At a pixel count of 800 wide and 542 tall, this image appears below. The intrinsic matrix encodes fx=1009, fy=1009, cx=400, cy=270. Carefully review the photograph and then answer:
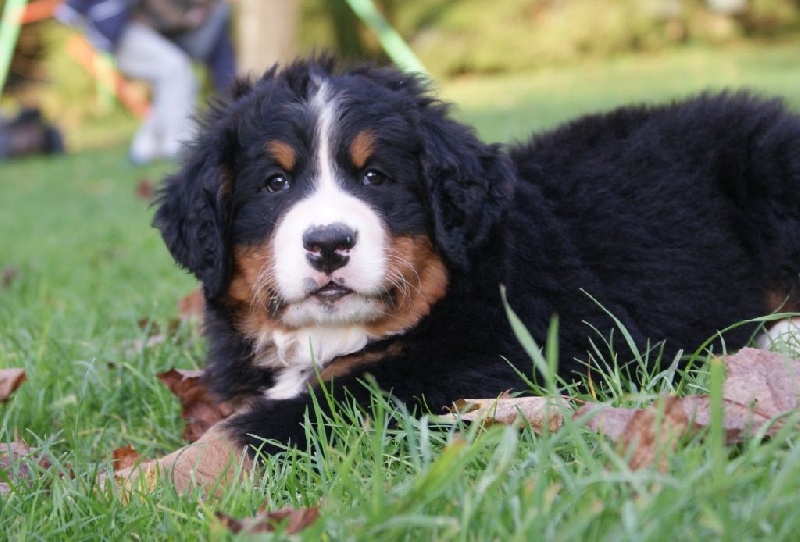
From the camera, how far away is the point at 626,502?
1.62 m

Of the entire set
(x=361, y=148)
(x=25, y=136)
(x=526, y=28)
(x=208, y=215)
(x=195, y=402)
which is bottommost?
(x=195, y=402)

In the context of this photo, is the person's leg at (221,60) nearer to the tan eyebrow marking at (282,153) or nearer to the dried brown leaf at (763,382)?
the tan eyebrow marking at (282,153)

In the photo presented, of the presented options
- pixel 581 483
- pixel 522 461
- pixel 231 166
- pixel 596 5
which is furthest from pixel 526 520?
pixel 596 5

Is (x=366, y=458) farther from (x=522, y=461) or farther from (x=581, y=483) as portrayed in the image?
(x=581, y=483)

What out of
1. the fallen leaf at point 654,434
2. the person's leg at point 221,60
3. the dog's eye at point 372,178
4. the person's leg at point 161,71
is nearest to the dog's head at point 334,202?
the dog's eye at point 372,178

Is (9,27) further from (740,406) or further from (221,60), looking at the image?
(740,406)

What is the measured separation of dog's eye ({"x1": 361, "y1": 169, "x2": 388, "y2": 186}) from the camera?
2912 millimetres

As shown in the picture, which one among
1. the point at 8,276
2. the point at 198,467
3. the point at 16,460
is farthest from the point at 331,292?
the point at 8,276

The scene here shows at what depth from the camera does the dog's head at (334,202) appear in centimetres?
279

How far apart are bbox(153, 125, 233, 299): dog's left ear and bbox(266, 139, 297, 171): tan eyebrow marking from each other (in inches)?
7.4

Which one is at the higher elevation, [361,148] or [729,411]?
[361,148]

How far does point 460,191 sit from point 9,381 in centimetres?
155

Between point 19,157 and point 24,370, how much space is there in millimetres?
11002

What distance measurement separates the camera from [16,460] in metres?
2.47
